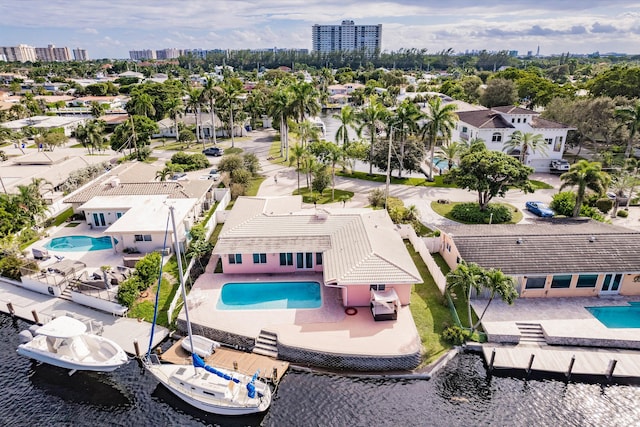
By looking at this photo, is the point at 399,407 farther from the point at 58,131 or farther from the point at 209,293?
the point at 58,131

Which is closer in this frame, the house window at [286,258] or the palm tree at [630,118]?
the house window at [286,258]

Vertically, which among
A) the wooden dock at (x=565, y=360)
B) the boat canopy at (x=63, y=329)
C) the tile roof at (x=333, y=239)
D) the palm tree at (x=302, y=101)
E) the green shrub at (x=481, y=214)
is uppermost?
the palm tree at (x=302, y=101)

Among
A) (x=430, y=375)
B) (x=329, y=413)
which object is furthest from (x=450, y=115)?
(x=329, y=413)

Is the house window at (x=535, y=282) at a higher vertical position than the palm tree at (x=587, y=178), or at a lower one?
lower

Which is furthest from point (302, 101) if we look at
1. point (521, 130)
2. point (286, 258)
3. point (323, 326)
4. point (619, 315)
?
point (619, 315)

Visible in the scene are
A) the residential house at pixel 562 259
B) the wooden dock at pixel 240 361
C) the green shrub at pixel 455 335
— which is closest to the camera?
the wooden dock at pixel 240 361

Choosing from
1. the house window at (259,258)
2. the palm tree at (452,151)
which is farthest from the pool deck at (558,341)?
the palm tree at (452,151)

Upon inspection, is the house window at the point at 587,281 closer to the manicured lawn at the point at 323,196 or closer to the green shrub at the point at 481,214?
the green shrub at the point at 481,214

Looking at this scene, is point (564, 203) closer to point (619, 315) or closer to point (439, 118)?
point (439, 118)

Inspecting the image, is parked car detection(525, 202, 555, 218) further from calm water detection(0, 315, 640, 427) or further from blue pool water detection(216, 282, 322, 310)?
blue pool water detection(216, 282, 322, 310)
